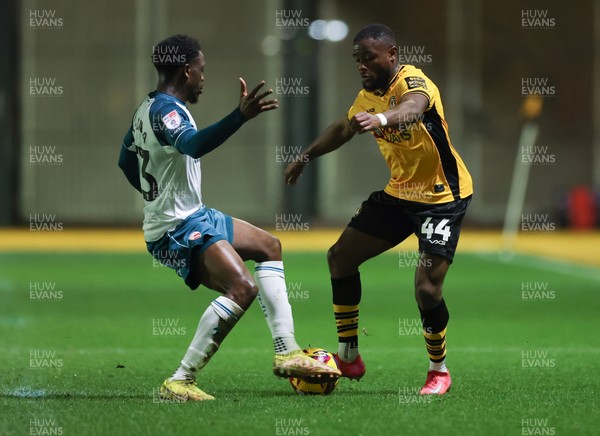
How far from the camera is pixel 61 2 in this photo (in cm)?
2819

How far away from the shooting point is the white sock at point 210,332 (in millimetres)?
6801

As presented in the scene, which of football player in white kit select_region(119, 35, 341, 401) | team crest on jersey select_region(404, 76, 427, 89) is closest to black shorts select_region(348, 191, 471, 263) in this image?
football player in white kit select_region(119, 35, 341, 401)

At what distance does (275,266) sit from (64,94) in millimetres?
22588

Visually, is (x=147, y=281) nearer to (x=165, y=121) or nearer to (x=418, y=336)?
(x=418, y=336)

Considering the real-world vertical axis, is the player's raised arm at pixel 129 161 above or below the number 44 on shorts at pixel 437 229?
above

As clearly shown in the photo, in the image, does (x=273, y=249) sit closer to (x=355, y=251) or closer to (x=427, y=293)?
(x=355, y=251)

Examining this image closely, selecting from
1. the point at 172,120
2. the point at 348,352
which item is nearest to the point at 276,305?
the point at 348,352

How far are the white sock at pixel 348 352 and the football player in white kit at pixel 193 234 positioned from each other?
723mm

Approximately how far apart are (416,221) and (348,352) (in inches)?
42.9

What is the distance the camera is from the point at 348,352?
305 inches

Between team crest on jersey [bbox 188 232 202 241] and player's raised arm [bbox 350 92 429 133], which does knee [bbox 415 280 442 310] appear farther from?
team crest on jersey [bbox 188 232 202 241]

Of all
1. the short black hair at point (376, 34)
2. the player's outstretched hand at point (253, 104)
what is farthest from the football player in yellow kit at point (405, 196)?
the player's outstretched hand at point (253, 104)

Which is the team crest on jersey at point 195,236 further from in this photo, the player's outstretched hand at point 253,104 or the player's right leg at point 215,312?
the player's outstretched hand at point 253,104

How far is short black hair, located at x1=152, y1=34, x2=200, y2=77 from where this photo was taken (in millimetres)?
7078
